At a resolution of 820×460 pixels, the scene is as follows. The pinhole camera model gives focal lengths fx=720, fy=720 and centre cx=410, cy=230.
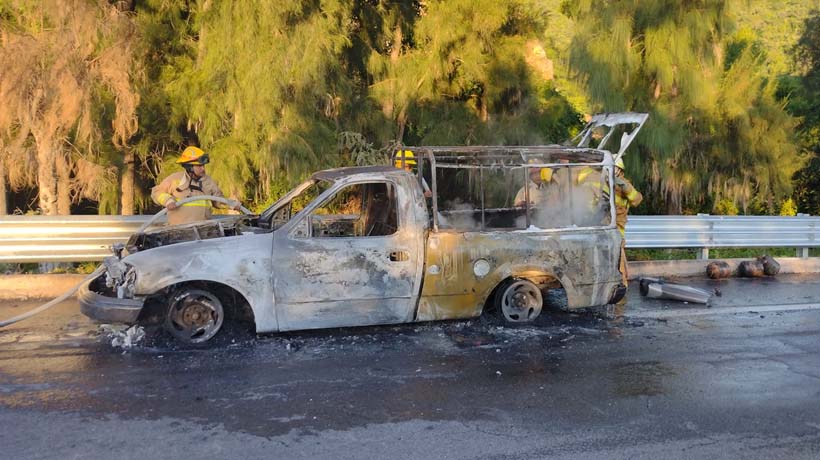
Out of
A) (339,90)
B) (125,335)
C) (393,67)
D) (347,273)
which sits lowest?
(125,335)

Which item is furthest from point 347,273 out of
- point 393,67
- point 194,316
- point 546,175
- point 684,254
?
point 684,254

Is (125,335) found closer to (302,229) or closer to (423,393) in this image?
(302,229)

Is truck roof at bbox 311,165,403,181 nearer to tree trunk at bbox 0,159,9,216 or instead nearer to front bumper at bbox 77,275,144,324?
front bumper at bbox 77,275,144,324

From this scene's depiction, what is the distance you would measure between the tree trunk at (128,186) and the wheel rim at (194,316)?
264 inches

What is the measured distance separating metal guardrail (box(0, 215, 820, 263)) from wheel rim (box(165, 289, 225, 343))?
306cm

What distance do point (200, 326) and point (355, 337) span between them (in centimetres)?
144

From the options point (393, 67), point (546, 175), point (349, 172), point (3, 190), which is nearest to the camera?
point (349, 172)

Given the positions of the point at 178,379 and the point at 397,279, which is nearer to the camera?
the point at 178,379

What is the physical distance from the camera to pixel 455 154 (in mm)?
7645

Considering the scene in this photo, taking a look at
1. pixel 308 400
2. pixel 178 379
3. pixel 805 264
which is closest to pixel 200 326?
pixel 178 379

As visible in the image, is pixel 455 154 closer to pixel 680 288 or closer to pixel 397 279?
pixel 397 279

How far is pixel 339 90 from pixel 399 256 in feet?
20.3

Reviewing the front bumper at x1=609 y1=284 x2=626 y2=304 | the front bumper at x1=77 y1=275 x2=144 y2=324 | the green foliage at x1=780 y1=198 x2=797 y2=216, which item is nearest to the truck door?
the front bumper at x1=77 y1=275 x2=144 y2=324

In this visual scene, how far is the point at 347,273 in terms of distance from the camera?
6719mm
